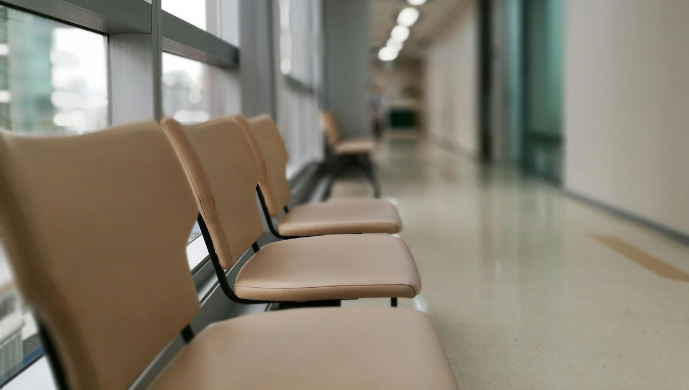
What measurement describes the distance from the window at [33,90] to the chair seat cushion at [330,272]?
20.0 inches

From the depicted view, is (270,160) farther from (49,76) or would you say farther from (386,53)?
(386,53)

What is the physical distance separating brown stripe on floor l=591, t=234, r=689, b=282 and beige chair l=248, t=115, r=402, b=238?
1.55 m

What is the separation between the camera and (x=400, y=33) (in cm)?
1549

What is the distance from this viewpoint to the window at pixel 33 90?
4.00 ft

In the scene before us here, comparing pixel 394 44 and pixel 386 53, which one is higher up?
pixel 386 53

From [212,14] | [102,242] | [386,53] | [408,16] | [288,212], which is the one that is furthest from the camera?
[386,53]

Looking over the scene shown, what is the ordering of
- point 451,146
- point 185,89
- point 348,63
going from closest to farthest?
point 185,89 → point 348,63 → point 451,146

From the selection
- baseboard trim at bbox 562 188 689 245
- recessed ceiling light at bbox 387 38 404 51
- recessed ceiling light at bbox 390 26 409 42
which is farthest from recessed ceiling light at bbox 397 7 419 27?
baseboard trim at bbox 562 188 689 245

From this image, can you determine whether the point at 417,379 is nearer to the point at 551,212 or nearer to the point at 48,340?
the point at 48,340

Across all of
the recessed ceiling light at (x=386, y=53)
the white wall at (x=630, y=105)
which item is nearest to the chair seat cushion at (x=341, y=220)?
the white wall at (x=630, y=105)

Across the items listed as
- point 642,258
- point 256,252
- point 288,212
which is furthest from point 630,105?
point 256,252

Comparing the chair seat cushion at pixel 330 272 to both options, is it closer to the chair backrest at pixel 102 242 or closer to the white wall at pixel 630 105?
the chair backrest at pixel 102 242

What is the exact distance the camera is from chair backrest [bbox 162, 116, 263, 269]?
1420 millimetres

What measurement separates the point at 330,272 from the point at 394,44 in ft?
57.0
